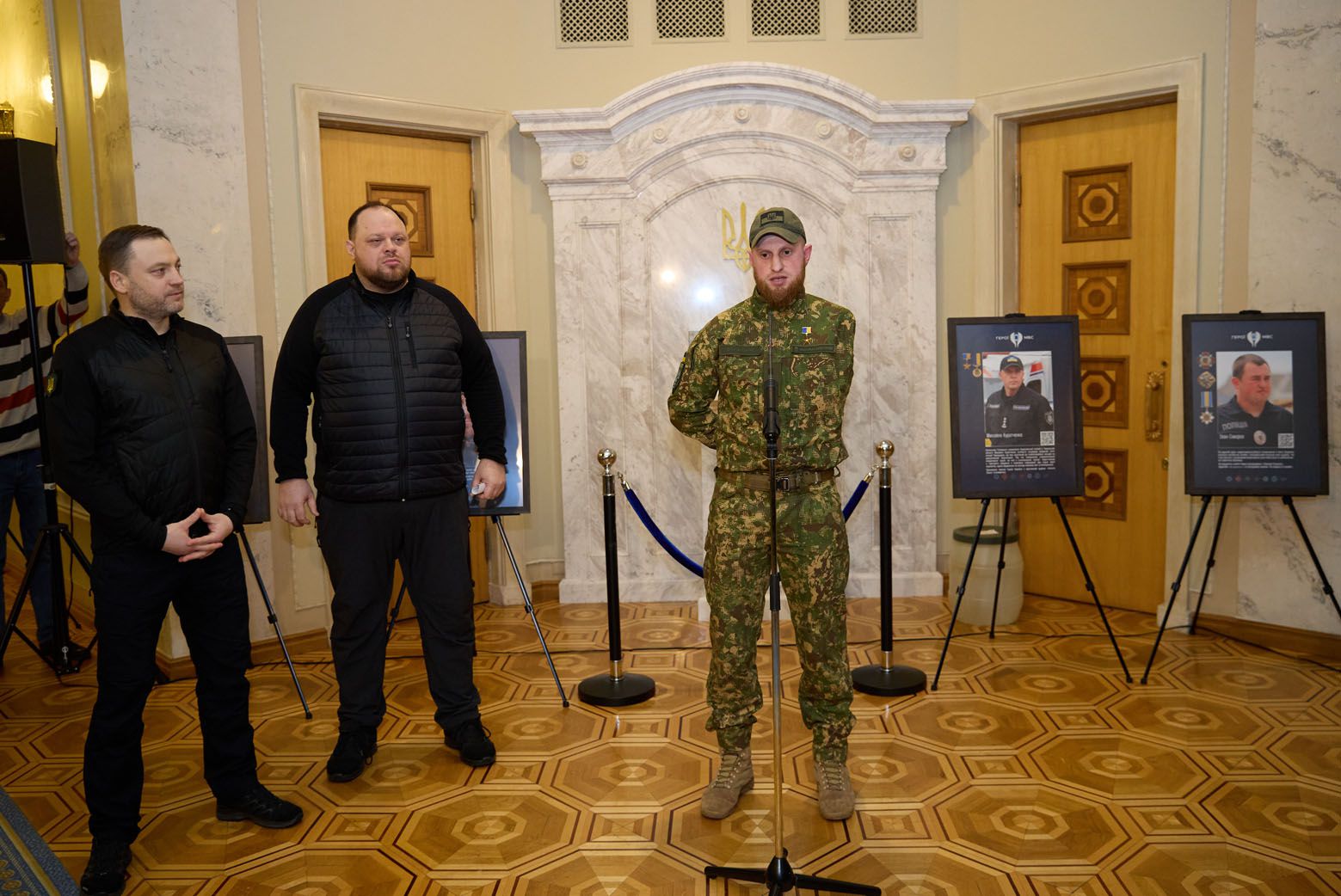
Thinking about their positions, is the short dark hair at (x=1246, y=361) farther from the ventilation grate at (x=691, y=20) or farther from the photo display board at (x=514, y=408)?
the ventilation grate at (x=691, y=20)

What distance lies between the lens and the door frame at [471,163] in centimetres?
479

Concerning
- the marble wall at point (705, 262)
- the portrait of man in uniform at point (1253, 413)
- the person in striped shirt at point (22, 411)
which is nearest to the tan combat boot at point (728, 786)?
the marble wall at point (705, 262)

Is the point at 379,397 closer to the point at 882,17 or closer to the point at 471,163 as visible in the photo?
the point at 471,163

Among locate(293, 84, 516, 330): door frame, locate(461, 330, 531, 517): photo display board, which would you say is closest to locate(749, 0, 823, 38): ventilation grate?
locate(293, 84, 516, 330): door frame

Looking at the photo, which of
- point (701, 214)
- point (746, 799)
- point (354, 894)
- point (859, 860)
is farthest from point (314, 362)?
point (701, 214)

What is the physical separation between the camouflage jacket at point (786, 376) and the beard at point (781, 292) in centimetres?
3

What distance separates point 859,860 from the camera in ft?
9.30

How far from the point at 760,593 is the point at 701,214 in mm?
2970

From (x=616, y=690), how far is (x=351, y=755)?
1.12 metres

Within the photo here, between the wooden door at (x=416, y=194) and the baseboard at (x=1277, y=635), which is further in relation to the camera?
the wooden door at (x=416, y=194)

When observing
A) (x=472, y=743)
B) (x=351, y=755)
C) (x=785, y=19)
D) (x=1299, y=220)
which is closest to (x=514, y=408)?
(x=472, y=743)

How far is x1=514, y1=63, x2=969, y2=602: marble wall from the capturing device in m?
5.37

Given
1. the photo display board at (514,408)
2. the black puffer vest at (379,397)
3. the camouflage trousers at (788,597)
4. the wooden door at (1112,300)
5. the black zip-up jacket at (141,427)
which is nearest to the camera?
the black zip-up jacket at (141,427)

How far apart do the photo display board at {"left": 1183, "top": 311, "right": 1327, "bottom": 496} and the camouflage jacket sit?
6.81 feet
